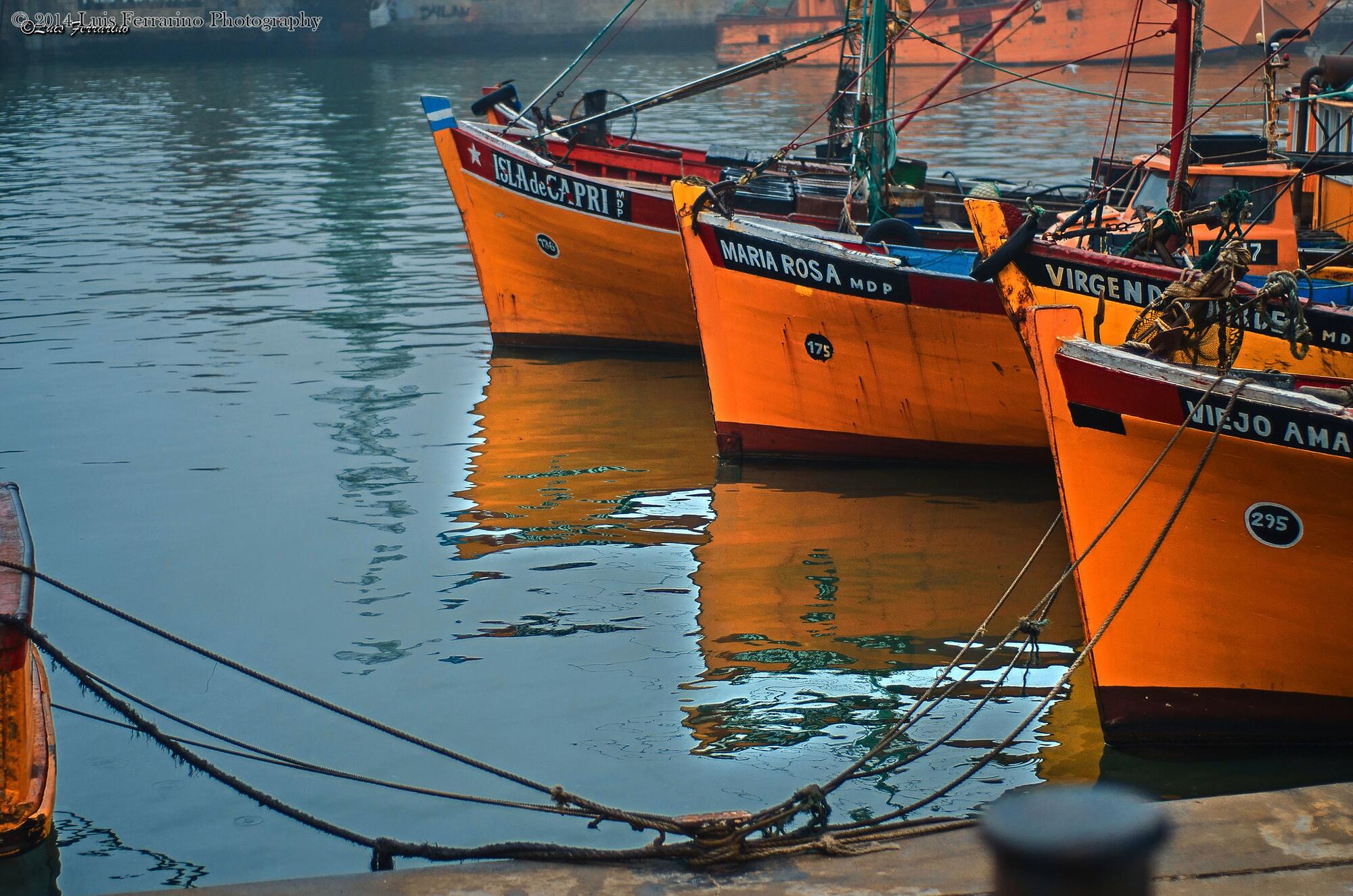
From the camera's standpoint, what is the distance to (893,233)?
11.6m

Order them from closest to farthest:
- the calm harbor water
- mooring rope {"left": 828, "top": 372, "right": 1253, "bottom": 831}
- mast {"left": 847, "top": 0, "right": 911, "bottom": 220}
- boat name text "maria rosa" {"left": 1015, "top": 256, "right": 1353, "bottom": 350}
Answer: mooring rope {"left": 828, "top": 372, "right": 1253, "bottom": 831}
the calm harbor water
boat name text "maria rosa" {"left": 1015, "top": 256, "right": 1353, "bottom": 350}
mast {"left": 847, "top": 0, "right": 911, "bottom": 220}

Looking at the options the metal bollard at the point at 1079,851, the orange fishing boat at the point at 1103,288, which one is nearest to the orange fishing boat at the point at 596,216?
the orange fishing boat at the point at 1103,288

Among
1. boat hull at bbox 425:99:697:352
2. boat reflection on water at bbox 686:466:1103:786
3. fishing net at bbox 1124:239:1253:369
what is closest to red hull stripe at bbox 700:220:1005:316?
boat reflection on water at bbox 686:466:1103:786

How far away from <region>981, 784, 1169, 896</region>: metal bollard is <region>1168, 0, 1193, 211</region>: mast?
27.0 feet

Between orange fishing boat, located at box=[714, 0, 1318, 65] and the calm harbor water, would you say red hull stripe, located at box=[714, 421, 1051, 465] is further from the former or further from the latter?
orange fishing boat, located at box=[714, 0, 1318, 65]

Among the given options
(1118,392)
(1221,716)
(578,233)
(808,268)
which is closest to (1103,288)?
(808,268)

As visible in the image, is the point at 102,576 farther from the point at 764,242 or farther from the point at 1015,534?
the point at 1015,534

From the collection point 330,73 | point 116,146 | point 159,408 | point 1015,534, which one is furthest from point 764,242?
point 330,73

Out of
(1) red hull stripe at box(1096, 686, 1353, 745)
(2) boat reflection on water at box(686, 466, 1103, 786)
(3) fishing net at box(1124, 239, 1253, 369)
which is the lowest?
(2) boat reflection on water at box(686, 466, 1103, 786)

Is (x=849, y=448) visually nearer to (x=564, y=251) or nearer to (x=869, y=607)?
(x=869, y=607)

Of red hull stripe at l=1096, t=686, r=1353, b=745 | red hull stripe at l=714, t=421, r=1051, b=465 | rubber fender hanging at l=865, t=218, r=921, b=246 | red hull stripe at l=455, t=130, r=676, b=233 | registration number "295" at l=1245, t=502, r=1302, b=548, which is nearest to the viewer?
registration number "295" at l=1245, t=502, r=1302, b=548

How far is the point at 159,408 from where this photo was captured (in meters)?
12.9

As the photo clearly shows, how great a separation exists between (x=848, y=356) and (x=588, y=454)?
2.36 m

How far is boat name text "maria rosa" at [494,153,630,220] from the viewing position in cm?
1329
